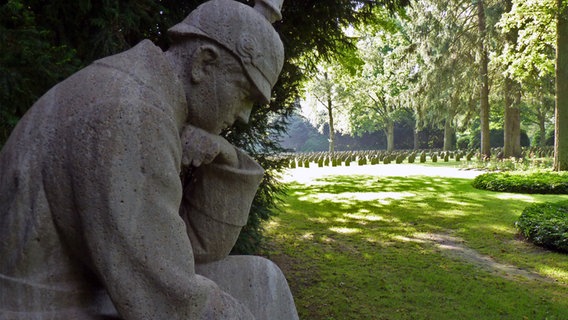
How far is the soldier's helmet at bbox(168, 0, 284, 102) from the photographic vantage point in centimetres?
154

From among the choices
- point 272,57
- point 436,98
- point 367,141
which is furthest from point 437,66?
point 367,141

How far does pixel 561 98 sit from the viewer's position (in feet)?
50.1

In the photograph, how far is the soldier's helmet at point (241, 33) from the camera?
1.54 meters

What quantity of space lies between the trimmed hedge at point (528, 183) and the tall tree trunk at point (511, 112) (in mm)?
7462

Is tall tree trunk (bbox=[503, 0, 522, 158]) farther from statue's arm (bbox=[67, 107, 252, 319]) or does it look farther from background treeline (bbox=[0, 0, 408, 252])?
statue's arm (bbox=[67, 107, 252, 319])

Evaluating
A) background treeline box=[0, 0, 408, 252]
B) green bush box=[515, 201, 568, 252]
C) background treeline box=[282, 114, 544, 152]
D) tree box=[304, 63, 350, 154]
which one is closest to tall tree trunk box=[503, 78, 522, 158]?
tree box=[304, 63, 350, 154]

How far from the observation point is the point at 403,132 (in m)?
48.7


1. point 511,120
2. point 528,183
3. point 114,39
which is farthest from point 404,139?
point 114,39

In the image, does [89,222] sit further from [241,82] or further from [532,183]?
[532,183]

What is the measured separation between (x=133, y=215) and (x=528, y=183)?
1486cm

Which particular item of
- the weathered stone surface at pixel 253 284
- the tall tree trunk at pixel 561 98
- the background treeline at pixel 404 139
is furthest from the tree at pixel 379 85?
the weathered stone surface at pixel 253 284

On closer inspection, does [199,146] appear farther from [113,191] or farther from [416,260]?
[416,260]

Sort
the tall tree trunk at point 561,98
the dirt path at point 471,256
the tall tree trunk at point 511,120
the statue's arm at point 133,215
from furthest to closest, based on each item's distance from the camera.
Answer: the tall tree trunk at point 511,120, the tall tree trunk at point 561,98, the dirt path at point 471,256, the statue's arm at point 133,215

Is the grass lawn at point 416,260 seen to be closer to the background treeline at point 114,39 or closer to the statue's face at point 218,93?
the background treeline at point 114,39
